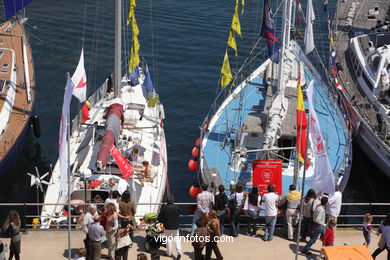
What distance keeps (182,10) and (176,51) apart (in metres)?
7.20

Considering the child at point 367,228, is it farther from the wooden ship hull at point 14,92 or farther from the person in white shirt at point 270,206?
the wooden ship hull at point 14,92

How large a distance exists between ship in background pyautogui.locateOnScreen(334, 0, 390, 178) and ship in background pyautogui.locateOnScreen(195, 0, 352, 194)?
82.3 inches

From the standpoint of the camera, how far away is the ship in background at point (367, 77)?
34.7 meters

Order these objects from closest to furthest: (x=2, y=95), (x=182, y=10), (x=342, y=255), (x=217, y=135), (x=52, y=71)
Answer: (x=342, y=255) < (x=217, y=135) < (x=2, y=95) < (x=52, y=71) < (x=182, y=10)

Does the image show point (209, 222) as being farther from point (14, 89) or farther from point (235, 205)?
point (14, 89)

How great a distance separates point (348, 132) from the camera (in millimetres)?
32625

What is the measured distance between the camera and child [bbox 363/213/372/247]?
69.4 feet

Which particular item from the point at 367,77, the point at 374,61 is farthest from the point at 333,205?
the point at 374,61

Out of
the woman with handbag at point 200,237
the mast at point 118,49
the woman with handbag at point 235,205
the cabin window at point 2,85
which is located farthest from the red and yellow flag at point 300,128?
the cabin window at point 2,85

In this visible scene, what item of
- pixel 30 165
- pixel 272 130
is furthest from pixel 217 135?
pixel 30 165

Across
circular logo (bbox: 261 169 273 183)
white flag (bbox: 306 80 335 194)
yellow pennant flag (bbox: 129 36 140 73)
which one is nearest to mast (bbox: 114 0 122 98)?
yellow pennant flag (bbox: 129 36 140 73)

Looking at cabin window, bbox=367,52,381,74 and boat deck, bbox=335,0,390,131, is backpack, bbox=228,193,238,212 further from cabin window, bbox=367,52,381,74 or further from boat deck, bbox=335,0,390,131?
cabin window, bbox=367,52,381,74

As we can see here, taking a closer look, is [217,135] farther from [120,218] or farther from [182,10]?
[182,10]

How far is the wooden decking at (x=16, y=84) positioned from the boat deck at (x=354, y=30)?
1635 centimetres
